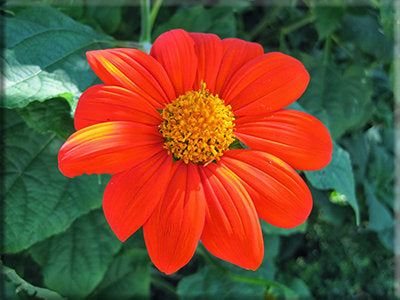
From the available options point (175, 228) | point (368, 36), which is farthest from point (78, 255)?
point (368, 36)

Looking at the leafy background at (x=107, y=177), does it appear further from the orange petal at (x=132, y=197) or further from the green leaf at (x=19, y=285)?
the orange petal at (x=132, y=197)

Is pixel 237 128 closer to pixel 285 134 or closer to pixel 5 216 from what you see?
pixel 285 134

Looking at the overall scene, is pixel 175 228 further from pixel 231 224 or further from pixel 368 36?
pixel 368 36

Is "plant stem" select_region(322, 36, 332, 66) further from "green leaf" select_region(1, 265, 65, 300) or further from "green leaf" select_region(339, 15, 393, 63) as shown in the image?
"green leaf" select_region(1, 265, 65, 300)

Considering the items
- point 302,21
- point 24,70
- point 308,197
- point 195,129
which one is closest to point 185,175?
point 195,129

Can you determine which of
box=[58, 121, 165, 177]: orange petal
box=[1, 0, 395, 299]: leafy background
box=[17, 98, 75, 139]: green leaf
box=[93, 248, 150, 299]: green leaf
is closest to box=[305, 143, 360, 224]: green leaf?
box=[1, 0, 395, 299]: leafy background

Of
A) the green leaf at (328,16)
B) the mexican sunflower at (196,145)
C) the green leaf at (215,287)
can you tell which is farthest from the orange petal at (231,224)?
the green leaf at (328,16)
